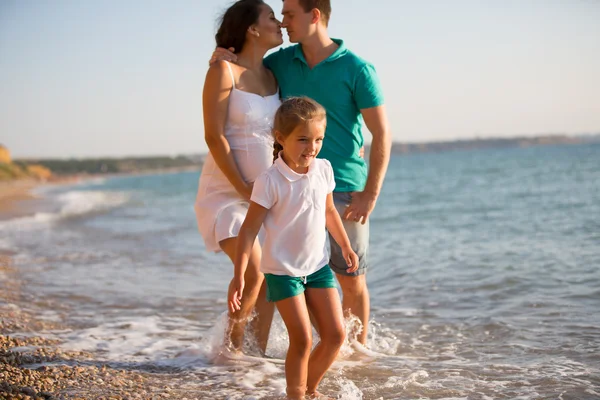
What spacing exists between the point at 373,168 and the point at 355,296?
90 cm

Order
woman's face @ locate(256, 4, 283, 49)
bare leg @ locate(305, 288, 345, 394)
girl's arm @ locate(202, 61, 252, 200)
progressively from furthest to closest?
woman's face @ locate(256, 4, 283, 49) → girl's arm @ locate(202, 61, 252, 200) → bare leg @ locate(305, 288, 345, 394)

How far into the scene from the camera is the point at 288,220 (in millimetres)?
3281

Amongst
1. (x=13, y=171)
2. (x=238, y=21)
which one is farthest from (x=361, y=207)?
(x=13, y=171)

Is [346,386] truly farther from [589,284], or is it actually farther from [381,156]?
[589,284]

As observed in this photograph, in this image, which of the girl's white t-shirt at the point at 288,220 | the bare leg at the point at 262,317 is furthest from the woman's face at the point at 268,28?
the bare leg at the point at 262,317

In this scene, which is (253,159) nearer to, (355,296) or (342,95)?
(342,95)

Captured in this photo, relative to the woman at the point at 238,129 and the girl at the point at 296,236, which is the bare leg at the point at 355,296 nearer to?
the woman at the point at 238,129

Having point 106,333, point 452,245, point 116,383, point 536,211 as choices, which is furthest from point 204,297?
point 536,211

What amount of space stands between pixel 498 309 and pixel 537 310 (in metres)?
0.36

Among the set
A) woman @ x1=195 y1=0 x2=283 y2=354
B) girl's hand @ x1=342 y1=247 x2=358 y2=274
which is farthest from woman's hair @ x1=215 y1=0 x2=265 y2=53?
girl's hand @ x1=342 y1=247 x2=358 y2=274

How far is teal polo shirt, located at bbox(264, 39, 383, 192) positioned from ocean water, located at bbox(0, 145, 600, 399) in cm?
126

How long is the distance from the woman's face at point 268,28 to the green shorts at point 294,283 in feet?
5.26

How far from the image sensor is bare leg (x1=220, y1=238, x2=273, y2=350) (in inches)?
161

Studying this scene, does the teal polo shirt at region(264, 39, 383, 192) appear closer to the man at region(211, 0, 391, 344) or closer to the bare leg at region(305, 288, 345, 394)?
the man at region(211, 0, 391, 344)
